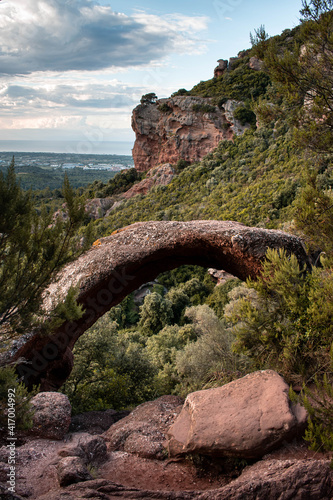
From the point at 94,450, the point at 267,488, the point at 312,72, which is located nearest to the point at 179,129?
the point at 312,72

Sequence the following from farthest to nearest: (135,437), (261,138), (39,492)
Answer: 1. (261,138)
2. (135,437)
3. (39,492)

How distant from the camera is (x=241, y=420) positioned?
266 inches

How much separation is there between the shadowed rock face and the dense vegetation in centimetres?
103

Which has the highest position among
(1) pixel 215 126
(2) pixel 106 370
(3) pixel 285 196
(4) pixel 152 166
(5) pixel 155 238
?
(1) pixel 215 126

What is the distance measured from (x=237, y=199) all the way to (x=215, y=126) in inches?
824

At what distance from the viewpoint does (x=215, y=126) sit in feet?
159

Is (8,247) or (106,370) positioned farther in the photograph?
(106,370)

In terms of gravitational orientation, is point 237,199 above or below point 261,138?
below

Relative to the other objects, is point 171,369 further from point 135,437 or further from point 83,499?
point 83,499

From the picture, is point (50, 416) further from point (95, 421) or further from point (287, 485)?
point (287, 485)

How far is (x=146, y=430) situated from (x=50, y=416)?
2.47 m

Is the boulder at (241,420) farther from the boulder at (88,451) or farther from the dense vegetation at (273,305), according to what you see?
the boulder at (88,451)

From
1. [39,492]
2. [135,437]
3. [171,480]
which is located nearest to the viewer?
[39,492]

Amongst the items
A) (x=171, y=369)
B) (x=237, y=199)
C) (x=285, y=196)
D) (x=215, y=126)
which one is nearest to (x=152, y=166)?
(x=215, y=126)
